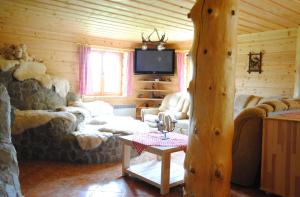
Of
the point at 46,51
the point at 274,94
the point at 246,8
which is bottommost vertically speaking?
the point at 274,94

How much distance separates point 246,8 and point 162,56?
3115 millimetres

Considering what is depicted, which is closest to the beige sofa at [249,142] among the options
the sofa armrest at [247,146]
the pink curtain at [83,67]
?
the sofa armrest at [247,146]

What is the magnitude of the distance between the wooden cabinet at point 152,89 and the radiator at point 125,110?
0.12 m

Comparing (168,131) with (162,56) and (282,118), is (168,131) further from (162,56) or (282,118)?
(162,56)

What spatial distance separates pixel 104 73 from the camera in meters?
6.57

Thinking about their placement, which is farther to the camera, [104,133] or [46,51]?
[46,51]

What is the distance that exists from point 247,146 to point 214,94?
1.62 metres

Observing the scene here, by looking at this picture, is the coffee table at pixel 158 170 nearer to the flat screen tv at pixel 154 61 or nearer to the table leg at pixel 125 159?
the table leg at pixel 125 159

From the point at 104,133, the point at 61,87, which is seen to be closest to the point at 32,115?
the point at 104,133

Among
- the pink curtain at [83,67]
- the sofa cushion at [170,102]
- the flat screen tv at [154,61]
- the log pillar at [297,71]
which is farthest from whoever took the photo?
the flat screen tv at [154,61]

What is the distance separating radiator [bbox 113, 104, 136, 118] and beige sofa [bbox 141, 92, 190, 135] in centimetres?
71

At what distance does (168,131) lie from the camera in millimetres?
3537

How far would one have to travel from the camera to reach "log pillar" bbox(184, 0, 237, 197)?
178 cm

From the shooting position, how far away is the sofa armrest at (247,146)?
3.07 m
